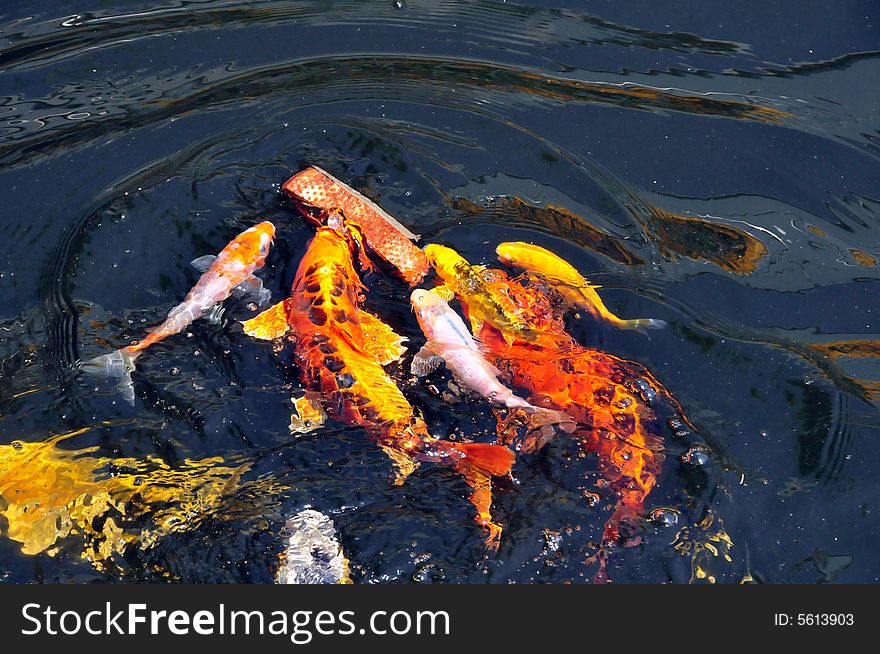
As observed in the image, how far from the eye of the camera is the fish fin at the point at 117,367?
6.34 m

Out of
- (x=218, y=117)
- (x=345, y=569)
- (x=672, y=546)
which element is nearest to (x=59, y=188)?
(x=218, y=117)

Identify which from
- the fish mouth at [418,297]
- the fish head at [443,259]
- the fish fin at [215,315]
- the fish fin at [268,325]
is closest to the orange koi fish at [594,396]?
the fish head at [443,259]

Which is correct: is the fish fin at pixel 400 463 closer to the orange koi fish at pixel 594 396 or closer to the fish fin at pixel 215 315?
the orange koi fish at pixel 594 396

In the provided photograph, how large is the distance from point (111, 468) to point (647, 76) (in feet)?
17.7

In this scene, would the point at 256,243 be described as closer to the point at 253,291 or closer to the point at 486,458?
the point at 253,291

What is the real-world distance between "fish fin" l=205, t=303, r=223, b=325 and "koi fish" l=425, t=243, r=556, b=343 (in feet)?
5.38

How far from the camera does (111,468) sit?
20.0 ft

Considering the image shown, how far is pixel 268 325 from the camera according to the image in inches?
265

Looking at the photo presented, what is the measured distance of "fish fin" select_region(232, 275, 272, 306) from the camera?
6938 mm

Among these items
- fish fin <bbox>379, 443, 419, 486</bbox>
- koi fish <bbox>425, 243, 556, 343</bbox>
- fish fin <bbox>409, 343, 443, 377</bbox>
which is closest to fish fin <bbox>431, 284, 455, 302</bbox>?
koi fish <bbox>425, 243, 556, 343</bbox>

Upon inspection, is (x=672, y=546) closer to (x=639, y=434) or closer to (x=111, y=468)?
(x=639, y=434)

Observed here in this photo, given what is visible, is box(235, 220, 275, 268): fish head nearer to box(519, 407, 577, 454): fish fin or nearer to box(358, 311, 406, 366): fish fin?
box(358, 311, 406, 366): fish fin

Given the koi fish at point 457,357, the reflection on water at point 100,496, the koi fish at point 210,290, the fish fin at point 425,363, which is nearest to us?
the reflection on water at point 100,496

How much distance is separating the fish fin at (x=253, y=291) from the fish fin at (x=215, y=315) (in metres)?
0.17
